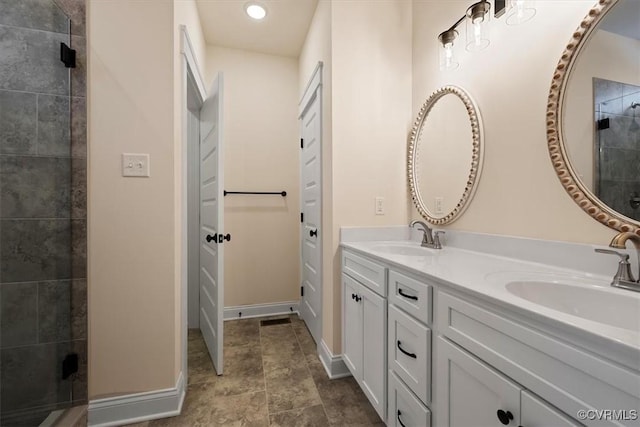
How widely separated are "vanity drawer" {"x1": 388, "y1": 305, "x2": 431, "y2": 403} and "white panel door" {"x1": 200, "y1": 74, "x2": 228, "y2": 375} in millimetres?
1119

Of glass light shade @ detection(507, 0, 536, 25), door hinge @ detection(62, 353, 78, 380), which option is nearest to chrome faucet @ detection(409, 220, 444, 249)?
glass light shade @ detection(507, 0, 536, 25)

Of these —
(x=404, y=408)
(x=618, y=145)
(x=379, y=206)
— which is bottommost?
(x=404, y=408)

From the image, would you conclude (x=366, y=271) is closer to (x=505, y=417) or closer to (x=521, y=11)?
(x=505, y=417)

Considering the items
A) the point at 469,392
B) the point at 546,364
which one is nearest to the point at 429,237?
the point at 469,392

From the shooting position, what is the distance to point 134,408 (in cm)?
142

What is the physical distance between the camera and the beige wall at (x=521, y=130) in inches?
40.6

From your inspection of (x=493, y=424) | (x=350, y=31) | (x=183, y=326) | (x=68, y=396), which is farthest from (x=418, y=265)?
(x=68, y=396)

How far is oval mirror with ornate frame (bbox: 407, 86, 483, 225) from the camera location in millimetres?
1444

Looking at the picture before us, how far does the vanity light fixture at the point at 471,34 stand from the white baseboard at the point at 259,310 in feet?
8.01

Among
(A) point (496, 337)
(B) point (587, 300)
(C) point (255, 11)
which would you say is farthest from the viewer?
(C) point (255, 11)

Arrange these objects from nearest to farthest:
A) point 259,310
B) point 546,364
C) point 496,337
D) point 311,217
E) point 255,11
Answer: point 546,364 < point 496,337 < point 255,11 < point 311,217 < point 259,310

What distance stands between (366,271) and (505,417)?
2.71ft

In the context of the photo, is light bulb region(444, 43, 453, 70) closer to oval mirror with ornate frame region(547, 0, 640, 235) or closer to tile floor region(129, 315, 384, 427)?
oval mirror with ornate frame region(547, 0, 640, 235)

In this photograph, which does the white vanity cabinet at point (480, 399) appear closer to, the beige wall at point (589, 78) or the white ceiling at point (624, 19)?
the beige wall at point (589, 78)
